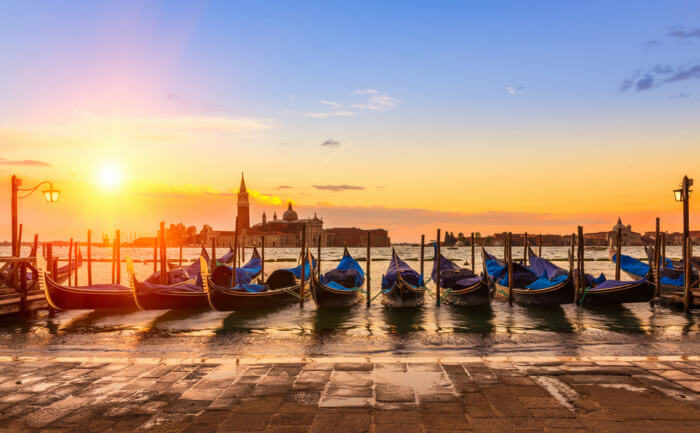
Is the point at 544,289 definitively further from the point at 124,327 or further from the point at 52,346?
the point at 52,346

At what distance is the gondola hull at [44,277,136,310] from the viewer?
13.2 metres

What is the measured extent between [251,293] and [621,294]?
10971mm

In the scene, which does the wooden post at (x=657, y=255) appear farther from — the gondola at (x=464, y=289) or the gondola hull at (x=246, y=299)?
the gondola hull at (x=246, y=299)

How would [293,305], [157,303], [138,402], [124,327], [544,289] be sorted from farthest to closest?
1. [293,305]
2. [544,289]
3. [157,303]
4. [124,327]
5. [138,402]

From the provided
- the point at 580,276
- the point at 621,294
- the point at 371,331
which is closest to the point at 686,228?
the point at 621,294

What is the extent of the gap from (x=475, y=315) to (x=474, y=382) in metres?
9.88

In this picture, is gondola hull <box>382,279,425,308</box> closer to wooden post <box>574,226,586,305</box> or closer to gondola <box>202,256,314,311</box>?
gondola <box>202,256,314,311</box>

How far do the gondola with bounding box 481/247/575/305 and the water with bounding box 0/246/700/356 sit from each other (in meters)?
0.36

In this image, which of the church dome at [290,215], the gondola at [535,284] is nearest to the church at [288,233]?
the church dome at [290,215]

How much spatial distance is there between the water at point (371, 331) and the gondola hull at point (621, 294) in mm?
289

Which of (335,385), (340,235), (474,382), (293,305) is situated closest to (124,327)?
(293,305)

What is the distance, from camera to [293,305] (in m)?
16.7

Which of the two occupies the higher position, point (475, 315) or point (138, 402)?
point (138, 402)

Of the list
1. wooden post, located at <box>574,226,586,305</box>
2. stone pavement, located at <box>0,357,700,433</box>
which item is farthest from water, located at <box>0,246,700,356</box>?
stone pavement, located at <box>0,357,700,433</box>
